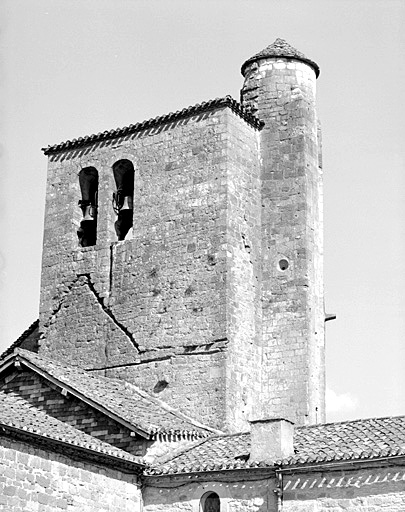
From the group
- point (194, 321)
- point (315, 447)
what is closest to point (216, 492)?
point (315, 447)

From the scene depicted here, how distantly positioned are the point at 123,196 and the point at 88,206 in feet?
3.04

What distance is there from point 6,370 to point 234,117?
6.88 meters

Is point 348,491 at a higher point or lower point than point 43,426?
lower

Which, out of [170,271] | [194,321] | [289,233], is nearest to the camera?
[194,321]

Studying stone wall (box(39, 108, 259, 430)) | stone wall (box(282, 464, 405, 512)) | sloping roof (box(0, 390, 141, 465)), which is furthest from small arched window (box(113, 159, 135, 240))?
stone wall (box(282, 464, 405, 512))

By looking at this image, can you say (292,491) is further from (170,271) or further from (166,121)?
(166,121)

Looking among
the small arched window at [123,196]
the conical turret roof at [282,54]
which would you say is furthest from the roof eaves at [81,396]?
the conical turret roof at [282,54]

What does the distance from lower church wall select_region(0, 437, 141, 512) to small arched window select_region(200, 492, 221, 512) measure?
115 centimetres

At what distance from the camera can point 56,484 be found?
17.0 meters

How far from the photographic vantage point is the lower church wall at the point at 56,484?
16.2 metres

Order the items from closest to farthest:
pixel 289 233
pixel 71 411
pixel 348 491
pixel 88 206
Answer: pixel 348 491 → pixel 71 411 → pixel 289 233 → pixel 88 206

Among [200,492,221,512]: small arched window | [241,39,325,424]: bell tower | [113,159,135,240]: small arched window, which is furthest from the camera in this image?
[113,159,135,240]: small arched window

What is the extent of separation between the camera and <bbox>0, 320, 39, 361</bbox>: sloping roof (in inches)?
945

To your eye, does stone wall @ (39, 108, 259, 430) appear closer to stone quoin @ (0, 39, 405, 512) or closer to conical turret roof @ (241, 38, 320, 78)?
stone quoin @ (0, 39, 405, 512)
